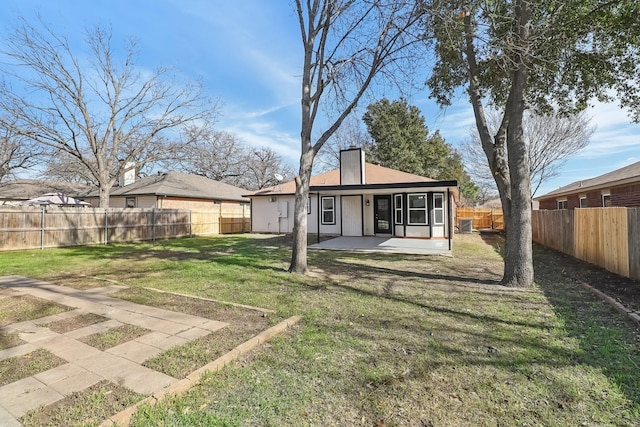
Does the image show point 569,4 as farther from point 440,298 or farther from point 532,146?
point 532,146

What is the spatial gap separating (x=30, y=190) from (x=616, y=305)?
3300cm

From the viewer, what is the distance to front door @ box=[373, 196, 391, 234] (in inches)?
637

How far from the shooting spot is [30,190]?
24672 millimetres

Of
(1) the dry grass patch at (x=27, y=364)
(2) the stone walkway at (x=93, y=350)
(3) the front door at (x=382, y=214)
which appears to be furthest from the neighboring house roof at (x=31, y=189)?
(1) the dry grass patch at (x=27, y=364)

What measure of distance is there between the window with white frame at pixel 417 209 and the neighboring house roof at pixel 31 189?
882 inches

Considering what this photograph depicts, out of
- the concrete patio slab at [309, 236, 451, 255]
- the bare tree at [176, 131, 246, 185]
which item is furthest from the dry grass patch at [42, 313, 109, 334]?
the bare tree at [176, 131, 246, 185]

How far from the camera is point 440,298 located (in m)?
5.34

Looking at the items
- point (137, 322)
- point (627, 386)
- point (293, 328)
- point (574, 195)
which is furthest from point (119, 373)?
point (574, 195)

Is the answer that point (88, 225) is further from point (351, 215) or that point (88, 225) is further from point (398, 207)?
point (398, 207)

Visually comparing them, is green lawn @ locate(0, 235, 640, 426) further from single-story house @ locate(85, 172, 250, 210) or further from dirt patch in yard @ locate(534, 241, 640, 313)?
single-story house @ locate(85, 172, 250, 210)

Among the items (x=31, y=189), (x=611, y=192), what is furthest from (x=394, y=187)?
(x=31, y=189)

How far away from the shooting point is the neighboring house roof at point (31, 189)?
23156 mm

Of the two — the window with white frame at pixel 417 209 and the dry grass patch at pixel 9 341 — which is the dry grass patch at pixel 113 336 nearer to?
the dry grass patch at pixel 9 341

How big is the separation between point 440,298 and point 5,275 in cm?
917
